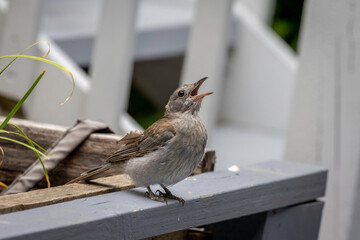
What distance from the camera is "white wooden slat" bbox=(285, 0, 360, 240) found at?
2949 millimetres

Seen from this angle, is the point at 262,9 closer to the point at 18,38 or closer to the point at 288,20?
the point at 288,20

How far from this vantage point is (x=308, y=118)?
10.3ft

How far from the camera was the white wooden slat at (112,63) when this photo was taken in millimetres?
3500

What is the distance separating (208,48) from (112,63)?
1.60ft

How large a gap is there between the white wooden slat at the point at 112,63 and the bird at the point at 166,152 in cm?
124

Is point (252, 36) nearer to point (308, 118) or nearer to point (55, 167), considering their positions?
point (308, 118)

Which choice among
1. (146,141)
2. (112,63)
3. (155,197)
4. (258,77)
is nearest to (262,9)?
(258,77)

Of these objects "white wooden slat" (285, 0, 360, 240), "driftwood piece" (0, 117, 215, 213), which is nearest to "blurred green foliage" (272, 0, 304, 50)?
"white wooden slat" (285, 0, 360, 240)

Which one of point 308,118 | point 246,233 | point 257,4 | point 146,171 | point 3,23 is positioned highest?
point 257,4

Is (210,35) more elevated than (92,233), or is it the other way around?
(210,35)

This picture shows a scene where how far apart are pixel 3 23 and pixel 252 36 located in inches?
65.1

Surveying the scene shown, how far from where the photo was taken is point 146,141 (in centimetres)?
224

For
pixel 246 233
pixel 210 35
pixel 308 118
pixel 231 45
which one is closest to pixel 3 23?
pixel 210 35

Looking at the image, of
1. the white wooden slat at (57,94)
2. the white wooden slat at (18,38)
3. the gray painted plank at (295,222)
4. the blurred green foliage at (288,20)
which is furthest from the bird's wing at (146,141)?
the blurred green foliage at (288,20)
